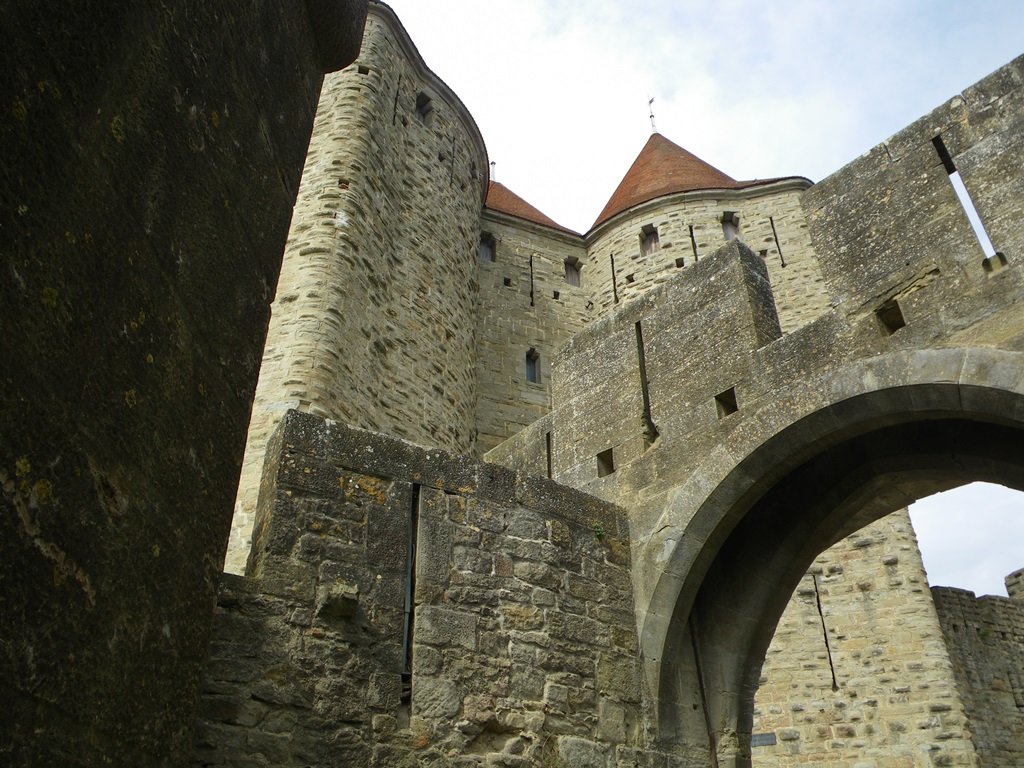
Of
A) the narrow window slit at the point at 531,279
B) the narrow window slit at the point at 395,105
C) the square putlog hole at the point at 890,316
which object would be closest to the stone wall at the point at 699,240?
the narrow window slit at the point at 531,279

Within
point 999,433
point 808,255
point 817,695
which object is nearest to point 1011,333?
point 999,433

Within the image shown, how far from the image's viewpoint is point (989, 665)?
11500 mm

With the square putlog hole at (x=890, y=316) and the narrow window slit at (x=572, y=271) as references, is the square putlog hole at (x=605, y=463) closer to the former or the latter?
the square putlog hole at (x=890, y=316)

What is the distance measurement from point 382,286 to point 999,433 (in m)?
6.31

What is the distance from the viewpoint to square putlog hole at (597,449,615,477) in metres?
5.54

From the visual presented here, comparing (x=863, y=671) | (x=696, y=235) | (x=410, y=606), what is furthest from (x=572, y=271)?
(x=410, y=606)

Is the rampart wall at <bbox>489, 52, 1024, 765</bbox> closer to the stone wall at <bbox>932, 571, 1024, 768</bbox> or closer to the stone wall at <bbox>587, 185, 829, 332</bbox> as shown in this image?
the stone wall at <bbox>932, 571, 1024, 768</bbox>

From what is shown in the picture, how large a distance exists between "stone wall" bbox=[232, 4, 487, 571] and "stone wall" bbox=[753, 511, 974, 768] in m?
4.33

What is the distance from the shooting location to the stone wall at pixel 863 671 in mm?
8734

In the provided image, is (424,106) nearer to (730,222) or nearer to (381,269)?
(381,269)

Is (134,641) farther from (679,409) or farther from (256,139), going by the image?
(679,409)

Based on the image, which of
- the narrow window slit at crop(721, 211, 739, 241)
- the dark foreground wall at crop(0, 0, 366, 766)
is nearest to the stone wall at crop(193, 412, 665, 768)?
the dark foreground wall at crop(0, 0, 366, 766)

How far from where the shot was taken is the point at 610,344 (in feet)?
19.5

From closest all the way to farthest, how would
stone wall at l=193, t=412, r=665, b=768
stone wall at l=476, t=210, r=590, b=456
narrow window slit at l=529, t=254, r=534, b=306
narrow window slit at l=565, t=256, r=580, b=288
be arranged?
stone wall at l=193, t=412, r=665, b=768
stone wall at l=476, t=210, r=590, b=456
narrow window slit at l=529, t=254, r=534, b=306
narrow window slit at l=565, t=256, r=580, b=288
